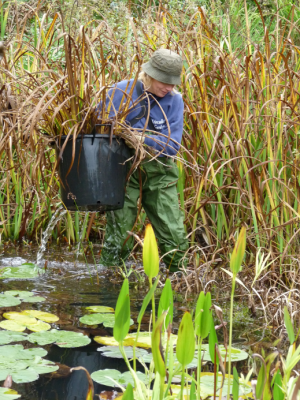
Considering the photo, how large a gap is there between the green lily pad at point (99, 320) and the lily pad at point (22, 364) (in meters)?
0.39

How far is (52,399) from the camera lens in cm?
157

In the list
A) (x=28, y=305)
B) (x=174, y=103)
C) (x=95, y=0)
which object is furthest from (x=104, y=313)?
(x=95, y=0)

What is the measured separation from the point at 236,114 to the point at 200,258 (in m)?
0.90

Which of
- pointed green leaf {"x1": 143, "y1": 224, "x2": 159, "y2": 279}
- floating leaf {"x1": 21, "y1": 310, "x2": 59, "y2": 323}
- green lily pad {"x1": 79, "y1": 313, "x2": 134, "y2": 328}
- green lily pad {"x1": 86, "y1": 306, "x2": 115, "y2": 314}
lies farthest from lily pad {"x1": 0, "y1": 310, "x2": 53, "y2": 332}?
pointed green leaf {"x1": 143, "y1": 224, "x2": 159, "y2": 279}

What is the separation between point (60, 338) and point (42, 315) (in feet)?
0.94

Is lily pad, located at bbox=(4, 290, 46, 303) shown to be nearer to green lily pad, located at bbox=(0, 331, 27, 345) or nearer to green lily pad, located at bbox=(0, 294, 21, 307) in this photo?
green lily pad, located at bbox=(0, 294, 21, 307)

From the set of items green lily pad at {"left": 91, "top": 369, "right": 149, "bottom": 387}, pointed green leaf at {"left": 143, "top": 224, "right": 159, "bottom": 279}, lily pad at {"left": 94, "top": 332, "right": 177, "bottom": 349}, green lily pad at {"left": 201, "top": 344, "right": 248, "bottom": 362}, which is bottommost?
green lily pad at {"left": 201, "top": 344, "right": 248, "bottom": 362}

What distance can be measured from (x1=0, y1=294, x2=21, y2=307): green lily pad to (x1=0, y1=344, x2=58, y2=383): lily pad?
571 mm

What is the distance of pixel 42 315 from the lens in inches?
89.8

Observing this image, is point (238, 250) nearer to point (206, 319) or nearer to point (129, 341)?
point (206, 319)

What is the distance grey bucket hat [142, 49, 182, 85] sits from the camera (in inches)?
109

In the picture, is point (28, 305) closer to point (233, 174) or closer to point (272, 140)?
point (233, 174)

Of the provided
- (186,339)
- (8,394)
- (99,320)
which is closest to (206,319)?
→ (186,339)

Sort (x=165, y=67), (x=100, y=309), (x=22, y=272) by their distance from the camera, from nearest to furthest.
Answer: (x=100, y=309), (x=165, y=67), (x=22, y=272)
